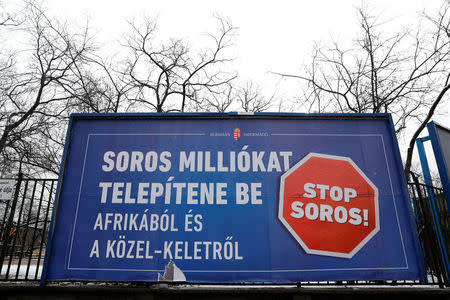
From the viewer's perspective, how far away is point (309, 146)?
4203 millimetres

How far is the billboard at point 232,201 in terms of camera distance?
145 inches

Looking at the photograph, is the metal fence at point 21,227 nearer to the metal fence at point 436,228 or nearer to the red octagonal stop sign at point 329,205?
the red octagonal stop sign at point 329,205

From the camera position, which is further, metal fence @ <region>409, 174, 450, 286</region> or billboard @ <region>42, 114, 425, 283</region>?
metal fence @ <region>409, 174, 450, 286</region>

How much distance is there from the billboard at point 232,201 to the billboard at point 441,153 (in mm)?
499

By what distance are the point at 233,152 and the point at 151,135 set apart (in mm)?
1256

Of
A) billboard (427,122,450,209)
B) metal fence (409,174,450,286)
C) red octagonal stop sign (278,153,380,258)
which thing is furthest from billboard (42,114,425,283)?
billboard (427,122,450,209)

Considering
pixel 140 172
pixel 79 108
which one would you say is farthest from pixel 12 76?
pixel 140 172

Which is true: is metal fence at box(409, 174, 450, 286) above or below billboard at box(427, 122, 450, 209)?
below

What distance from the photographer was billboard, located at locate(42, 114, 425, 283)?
3.70 m

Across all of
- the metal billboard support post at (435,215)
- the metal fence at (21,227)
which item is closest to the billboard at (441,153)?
the metal billboard support post at (435,215)

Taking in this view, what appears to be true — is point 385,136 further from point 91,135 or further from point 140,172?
point 91,135

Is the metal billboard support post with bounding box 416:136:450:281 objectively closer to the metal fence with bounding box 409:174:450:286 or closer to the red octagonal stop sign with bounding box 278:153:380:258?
the metal fence with bounding box 409:174:450:286

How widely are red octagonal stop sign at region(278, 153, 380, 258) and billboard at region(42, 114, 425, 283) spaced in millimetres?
14

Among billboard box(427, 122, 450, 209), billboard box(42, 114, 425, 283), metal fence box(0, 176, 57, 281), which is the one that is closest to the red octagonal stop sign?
billboard box(42, 114, 425, 283)
